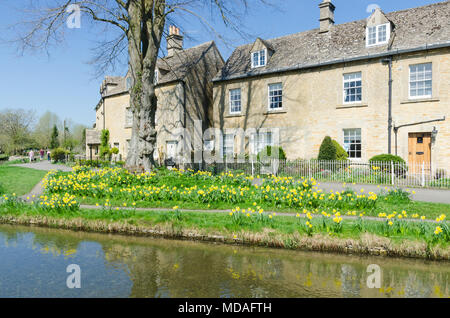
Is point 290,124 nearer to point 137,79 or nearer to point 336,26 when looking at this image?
point 336,26

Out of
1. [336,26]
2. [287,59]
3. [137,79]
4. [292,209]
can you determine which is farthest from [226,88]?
[292,209]

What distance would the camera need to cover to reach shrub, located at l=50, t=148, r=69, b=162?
33.2m

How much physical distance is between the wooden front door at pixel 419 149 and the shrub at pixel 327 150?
13.1 feet

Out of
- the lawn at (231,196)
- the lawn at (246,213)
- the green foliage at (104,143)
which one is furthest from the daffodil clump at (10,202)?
the green foliage at (104,143)

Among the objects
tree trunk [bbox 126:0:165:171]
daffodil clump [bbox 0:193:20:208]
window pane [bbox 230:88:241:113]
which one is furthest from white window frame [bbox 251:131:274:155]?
daffodil clump [bbox 0:193:20:208]

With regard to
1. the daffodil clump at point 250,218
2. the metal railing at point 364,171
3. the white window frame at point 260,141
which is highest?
the white window frame at point 260,141

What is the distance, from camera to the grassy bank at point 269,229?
21.3 feet

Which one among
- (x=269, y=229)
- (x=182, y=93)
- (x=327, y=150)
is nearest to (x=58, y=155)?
(x=182, y=93)

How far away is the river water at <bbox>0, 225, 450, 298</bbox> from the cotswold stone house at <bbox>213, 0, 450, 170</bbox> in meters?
14.1

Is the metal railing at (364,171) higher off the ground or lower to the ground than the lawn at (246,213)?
higher

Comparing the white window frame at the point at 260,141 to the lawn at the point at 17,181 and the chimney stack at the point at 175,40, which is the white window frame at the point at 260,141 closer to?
the chimney stack at the point at 175,40
